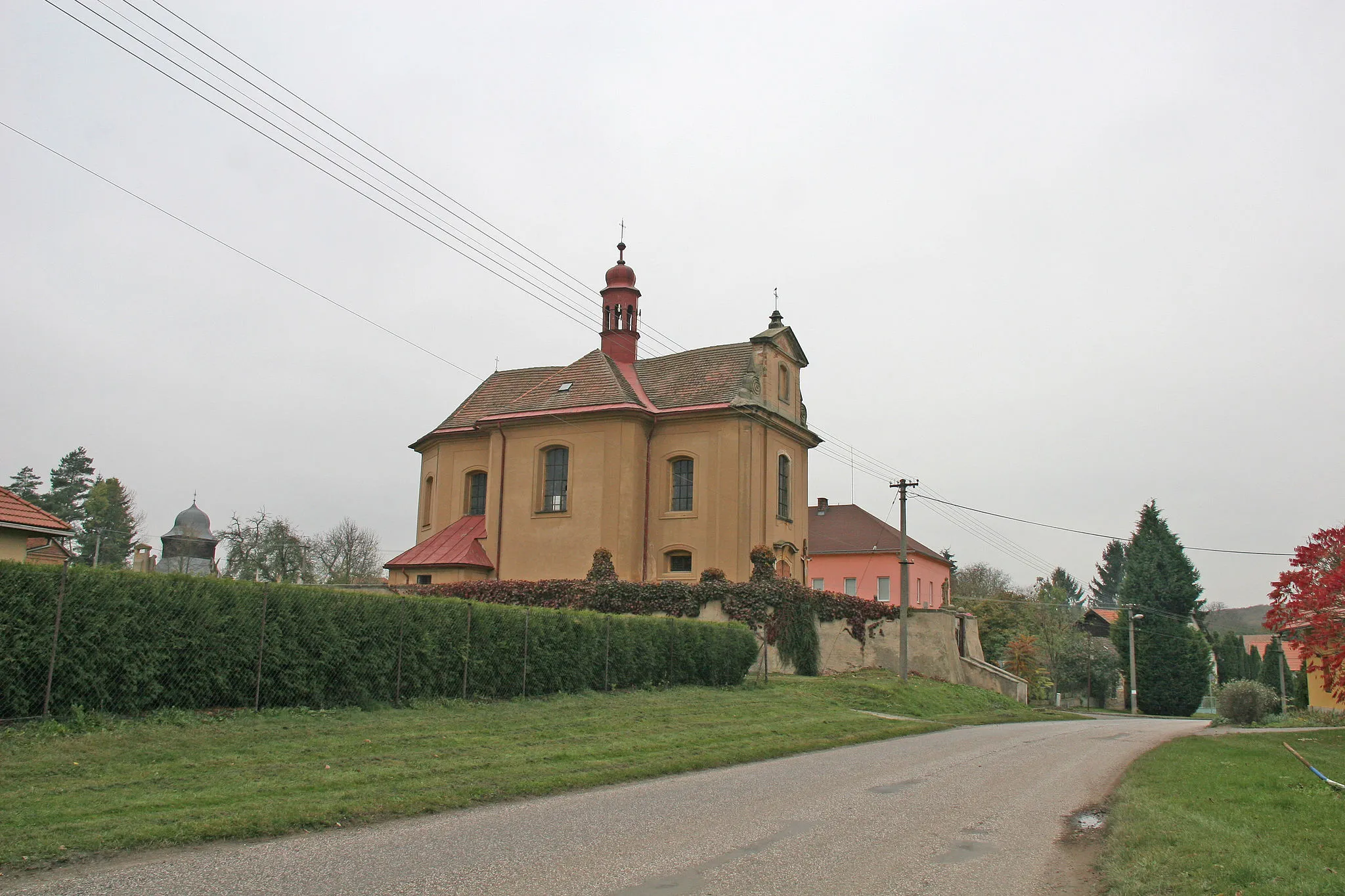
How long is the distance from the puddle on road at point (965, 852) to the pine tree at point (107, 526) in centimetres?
7585

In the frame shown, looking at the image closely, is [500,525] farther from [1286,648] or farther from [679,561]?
[1286,648]

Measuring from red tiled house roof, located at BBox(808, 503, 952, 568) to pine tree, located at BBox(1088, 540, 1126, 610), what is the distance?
7001 centimetres

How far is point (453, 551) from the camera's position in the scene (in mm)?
35969

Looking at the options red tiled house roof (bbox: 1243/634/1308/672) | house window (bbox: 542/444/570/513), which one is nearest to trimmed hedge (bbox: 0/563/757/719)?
house window (bbox: 542/444/570/513)

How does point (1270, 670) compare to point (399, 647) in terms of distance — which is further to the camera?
point (1270, 670)

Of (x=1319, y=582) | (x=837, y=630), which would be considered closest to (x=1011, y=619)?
(x=837, y=630)

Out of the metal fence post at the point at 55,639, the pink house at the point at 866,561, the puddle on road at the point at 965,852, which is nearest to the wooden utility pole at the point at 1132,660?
the pink house at the point at 866,561

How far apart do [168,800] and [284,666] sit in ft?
20.1

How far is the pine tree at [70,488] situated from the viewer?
7419cm

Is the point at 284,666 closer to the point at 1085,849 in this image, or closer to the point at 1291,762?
the point at 1085,849

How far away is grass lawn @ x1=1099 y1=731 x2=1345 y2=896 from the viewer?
6.58 metres

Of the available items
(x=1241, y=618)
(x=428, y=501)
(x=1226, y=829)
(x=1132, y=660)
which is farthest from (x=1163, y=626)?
(x=1241, y=618)

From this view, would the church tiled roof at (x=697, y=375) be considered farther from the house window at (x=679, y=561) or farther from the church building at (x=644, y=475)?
the house window at (x=679, y=561)

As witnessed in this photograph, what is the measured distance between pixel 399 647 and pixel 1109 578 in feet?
410
